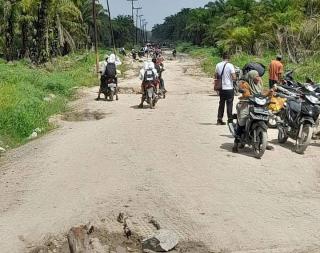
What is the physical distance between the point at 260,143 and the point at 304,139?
3.41 ft

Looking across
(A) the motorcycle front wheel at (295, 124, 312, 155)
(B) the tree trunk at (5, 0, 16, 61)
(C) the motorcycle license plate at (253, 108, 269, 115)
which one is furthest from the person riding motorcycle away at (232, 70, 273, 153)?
(B) the tree trunk at (5, 0, 16, 61)

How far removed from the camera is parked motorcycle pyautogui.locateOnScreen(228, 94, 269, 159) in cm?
932

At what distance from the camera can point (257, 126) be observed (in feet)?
31.1

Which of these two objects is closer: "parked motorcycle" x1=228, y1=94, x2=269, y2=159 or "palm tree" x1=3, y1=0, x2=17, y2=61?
"parked motorcycle" x1=228, y1=94, x2=269, y2=159

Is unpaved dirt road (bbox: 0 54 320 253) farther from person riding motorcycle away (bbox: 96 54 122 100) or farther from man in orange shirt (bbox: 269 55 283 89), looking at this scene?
person riding motorcycle away (bbox: 96 54 122 100)

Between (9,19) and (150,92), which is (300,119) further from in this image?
(9,19)

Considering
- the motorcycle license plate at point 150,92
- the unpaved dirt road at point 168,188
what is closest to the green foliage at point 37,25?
the motorcycle license plate at point 150,92

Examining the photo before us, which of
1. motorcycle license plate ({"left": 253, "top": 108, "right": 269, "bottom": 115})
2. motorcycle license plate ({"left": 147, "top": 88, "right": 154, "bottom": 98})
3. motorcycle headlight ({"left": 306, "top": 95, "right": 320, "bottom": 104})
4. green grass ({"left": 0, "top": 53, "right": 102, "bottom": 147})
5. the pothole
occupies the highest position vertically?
motorcycle headlight ({"left": 306, "top": 95, "right": 320, "bottom": 104})

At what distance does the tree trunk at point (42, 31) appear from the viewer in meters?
29.2

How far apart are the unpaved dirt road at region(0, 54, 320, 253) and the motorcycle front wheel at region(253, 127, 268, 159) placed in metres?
0.17

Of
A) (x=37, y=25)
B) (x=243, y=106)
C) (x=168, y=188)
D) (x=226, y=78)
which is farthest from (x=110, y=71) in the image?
(x=37, y=25)

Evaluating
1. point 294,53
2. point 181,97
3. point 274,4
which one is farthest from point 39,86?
point 274,4

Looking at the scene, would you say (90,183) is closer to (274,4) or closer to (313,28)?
(313,28)

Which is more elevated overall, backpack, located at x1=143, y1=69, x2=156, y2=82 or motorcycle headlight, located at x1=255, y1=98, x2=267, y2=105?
motorcycle headlight, located at x1=255, y1=98, x2=267, y2=105
